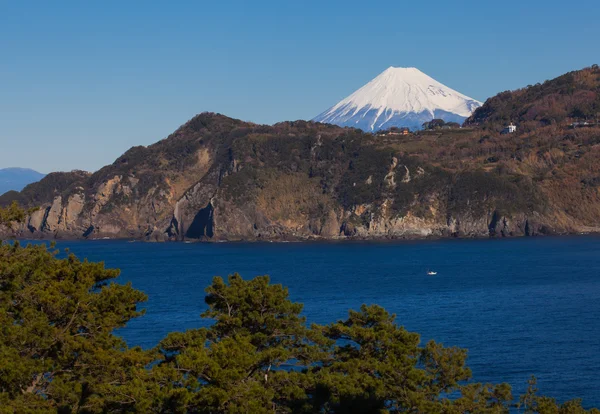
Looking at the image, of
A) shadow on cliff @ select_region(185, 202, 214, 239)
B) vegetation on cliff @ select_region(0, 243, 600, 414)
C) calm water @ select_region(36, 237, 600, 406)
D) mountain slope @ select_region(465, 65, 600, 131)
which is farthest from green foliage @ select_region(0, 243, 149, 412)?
mountain slope @ select_region(465, 65, 600, 131)

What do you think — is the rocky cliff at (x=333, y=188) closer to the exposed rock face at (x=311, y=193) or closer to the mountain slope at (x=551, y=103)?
the exposed rock face at (x=311, y=193)

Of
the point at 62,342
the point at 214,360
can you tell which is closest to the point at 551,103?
the point at 62,342

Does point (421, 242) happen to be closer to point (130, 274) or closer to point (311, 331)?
point (130, 274)

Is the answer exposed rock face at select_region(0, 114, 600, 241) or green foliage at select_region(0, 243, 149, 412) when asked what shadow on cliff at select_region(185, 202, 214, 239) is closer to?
exposed rock face at select_region(0, 114, 600, 241)

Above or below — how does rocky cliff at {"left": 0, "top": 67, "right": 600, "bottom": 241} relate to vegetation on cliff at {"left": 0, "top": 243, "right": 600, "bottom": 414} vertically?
above

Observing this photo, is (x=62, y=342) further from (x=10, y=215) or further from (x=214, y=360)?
(x=10, y=215)

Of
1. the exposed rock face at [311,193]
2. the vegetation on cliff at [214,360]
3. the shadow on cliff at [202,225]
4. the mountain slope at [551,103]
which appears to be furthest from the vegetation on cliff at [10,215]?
the mountain slope at [551,103]
